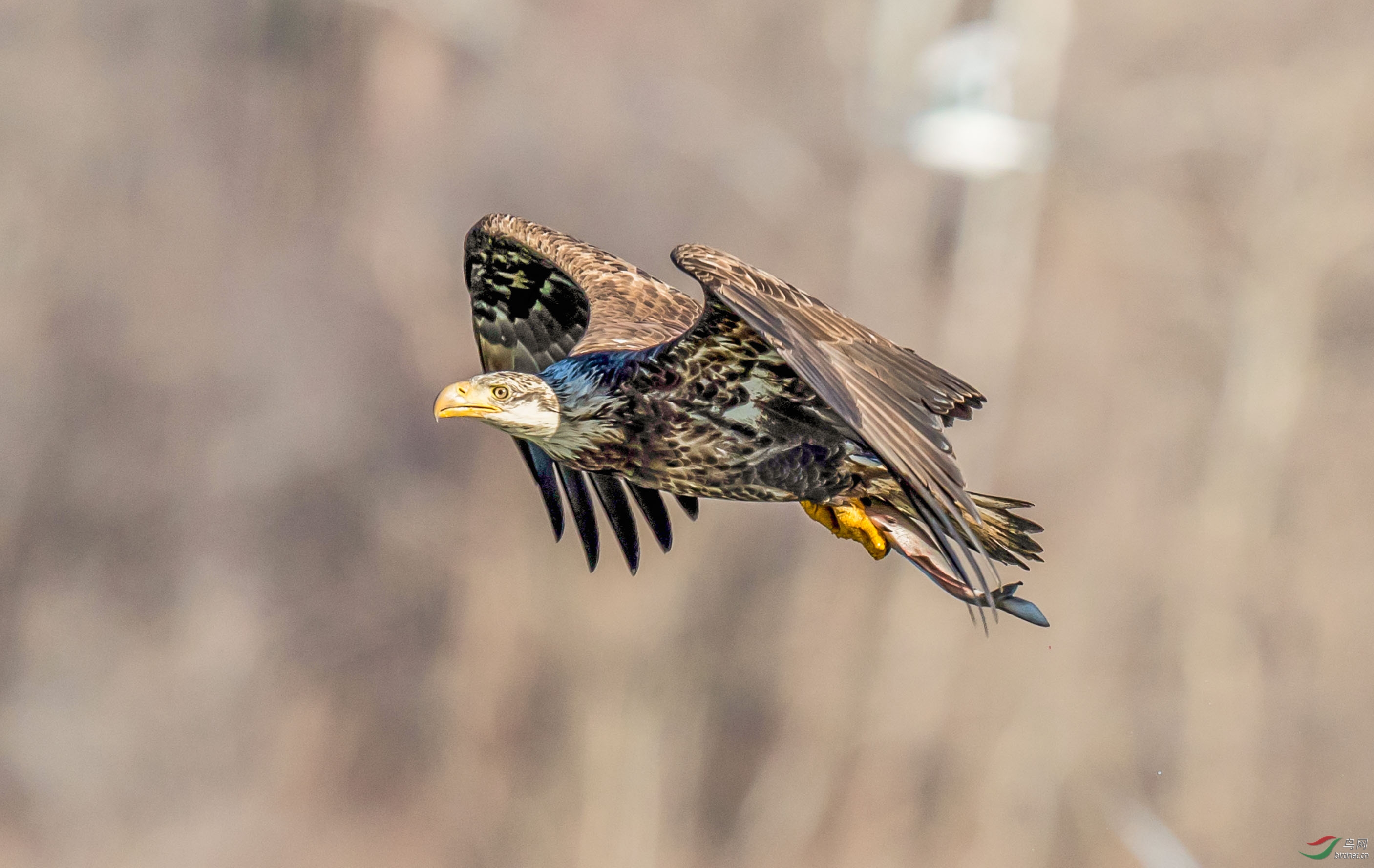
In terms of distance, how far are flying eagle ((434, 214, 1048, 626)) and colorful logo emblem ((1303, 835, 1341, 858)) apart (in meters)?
10.9

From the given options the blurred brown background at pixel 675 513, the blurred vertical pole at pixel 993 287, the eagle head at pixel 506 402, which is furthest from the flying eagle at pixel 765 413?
the blurred vertical pole at pixel 993 287

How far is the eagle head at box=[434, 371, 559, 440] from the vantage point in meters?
3.82

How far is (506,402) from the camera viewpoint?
384 centimetres

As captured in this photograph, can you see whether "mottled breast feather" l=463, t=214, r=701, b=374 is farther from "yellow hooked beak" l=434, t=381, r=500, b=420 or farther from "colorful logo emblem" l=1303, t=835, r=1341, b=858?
"colorful logo emblem" l=1303, t=835, r=1341, b=858

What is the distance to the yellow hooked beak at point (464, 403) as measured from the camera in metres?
3.80

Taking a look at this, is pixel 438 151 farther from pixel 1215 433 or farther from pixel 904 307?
pixel 1215 433

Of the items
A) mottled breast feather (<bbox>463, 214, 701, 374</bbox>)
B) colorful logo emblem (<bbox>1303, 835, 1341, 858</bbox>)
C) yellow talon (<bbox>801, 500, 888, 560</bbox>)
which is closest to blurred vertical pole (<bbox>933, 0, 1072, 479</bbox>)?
colorful logo emblem (<bbox>1303, 835, 1341, 858</bbox>)

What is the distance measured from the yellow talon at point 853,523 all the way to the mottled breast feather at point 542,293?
829 millimetres

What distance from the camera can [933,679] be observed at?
42.0 feet

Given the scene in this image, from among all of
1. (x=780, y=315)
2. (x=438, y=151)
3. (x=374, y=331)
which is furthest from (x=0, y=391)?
(x=780, y=315)

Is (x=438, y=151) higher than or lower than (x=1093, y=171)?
lower

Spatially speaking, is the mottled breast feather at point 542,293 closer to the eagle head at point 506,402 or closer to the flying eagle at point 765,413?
the flying eagle at point 765,413

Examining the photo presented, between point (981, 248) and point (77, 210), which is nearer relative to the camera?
point (77, 210)

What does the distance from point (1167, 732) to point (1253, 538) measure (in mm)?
2240
